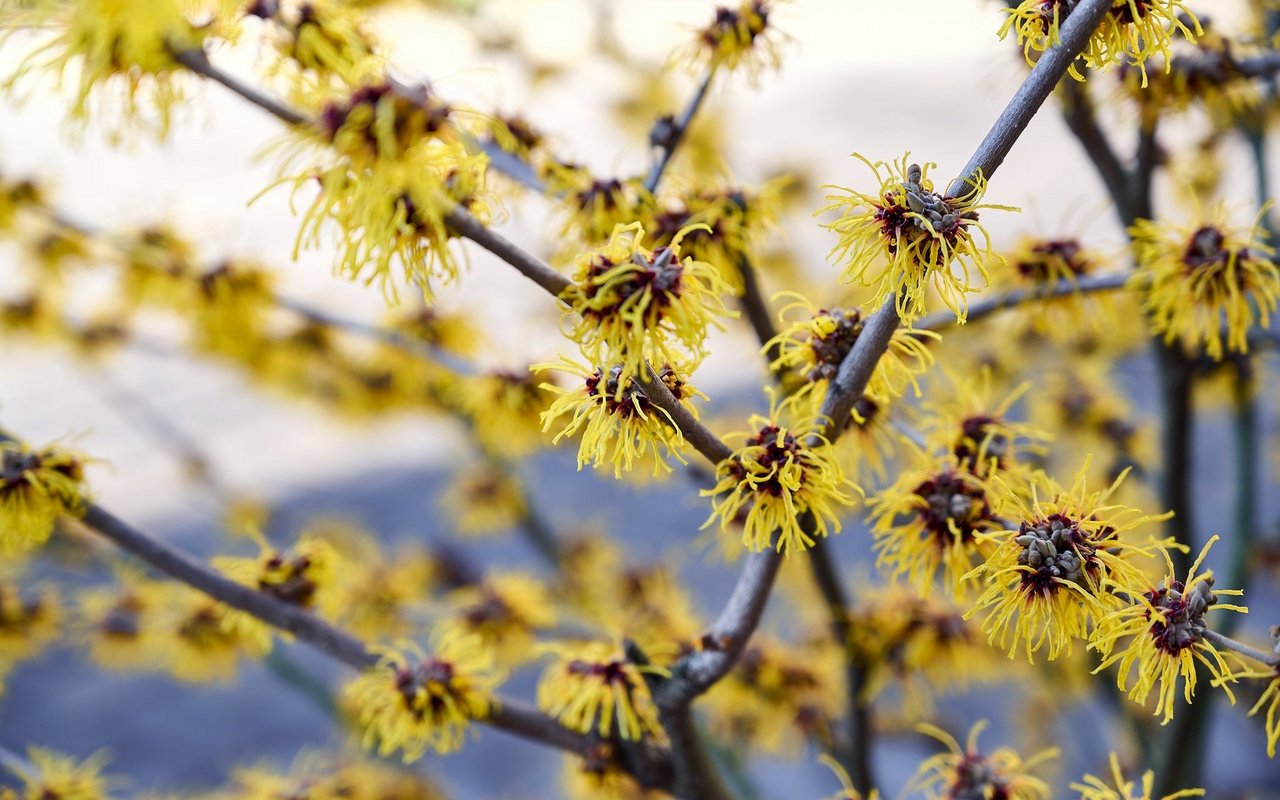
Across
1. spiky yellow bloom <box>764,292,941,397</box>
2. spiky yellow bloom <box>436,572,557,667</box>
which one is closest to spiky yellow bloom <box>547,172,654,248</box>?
spiky yellow bloom <box>764,292,941,397</box>

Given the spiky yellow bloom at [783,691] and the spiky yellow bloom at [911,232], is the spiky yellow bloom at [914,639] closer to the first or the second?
the spiky yellow bloom at [783,691]

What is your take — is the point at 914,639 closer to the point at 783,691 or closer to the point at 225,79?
the point at 783,691

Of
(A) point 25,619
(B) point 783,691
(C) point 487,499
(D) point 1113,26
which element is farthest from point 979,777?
(C) point 487,499

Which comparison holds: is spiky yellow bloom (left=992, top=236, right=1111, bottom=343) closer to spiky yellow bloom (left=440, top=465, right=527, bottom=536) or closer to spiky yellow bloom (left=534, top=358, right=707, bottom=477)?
spiky yellow bloom (left=534, top=358, right=707, bottom=477)

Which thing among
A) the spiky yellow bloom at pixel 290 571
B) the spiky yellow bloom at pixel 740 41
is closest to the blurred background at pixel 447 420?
the spiky yellow bloom at pixel 740 41

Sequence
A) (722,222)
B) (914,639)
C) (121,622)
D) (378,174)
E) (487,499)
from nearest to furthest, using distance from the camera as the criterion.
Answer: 1. (378,174)
2. (722,222)
3. (914,639)
4. (121,622)
5. (487,499)

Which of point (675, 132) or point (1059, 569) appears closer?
point (1059, 569)

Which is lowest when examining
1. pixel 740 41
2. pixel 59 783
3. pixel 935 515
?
pixel 59 783
